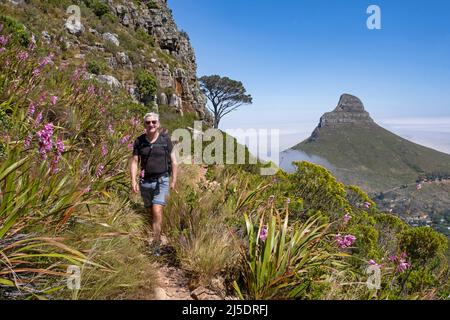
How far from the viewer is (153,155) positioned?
12.2ft

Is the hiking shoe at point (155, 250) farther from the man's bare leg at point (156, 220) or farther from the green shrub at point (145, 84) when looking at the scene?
the green shrub at point (145, 84)

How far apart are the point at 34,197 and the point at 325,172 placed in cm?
595

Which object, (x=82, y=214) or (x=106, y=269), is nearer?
(x=106, y=269)

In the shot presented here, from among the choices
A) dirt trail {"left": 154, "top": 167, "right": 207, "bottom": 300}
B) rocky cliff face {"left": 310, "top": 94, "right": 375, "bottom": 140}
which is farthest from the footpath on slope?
rocky cliff face {"left": 310, "top": 94, "right": 375, "bottom": 140}

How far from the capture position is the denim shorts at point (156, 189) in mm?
3736

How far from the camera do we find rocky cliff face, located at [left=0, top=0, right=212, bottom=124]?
12789 millimetres

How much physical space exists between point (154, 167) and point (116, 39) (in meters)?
17.5

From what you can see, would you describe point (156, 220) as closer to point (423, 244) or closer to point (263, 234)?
point (263, 234)

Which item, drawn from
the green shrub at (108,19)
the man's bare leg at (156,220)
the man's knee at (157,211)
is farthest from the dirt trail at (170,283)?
the green shrub at (108,19)

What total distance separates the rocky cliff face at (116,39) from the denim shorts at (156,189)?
909cm
